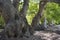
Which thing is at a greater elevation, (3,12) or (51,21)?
(3,12)

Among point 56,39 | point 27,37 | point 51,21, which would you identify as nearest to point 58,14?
point 51,21

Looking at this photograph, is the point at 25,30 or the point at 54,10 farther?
the point at 54,10

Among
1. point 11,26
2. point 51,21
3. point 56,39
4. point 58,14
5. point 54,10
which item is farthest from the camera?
point 51,21

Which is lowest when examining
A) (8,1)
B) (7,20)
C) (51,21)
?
(51,21)

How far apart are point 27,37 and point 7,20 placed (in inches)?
40.6

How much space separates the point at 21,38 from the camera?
646 centimetres

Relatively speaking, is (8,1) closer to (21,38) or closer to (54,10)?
(21,38)

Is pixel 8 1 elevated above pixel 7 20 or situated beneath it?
elevated above

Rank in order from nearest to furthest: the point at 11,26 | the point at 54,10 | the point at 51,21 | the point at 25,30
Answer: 1. the point at 11,26
2. the point at 25,30
3. the point at 54,10
4. the point at 51,21

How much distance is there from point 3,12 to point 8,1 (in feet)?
1.36

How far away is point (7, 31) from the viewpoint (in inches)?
244

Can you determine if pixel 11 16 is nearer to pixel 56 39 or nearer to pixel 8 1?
pixel 8 1

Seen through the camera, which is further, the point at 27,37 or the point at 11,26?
the point at 27,37

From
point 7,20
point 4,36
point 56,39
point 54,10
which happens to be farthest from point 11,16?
point 54,10
